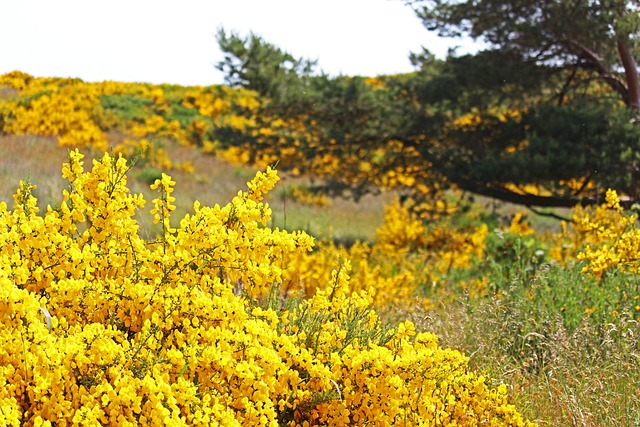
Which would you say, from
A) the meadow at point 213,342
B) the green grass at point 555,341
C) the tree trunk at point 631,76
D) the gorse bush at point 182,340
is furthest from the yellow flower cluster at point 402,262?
the tree trunk at point 631,76

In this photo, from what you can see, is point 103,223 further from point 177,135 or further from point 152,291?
point 177,135

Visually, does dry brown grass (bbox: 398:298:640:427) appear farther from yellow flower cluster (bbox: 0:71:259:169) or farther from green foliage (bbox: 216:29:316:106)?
yellow flower cluster (bbox: 0:71:259:169)

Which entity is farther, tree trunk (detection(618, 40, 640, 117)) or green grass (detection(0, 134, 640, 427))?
tree trunk (detection(618, 40, 640, 117))

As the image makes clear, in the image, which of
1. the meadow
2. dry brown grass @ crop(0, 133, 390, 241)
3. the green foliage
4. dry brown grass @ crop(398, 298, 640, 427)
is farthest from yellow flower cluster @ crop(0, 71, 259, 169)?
the meadow

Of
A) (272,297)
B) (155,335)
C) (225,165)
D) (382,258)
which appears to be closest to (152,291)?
(155,335)

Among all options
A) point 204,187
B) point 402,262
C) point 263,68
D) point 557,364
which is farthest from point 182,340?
point 204,187

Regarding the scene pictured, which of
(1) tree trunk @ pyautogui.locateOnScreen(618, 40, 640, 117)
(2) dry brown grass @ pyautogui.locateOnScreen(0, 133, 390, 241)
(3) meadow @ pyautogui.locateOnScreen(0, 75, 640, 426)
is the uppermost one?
(1) tree trunk @ pyautogui.locateOnScreen(618, 40, 640, 117)

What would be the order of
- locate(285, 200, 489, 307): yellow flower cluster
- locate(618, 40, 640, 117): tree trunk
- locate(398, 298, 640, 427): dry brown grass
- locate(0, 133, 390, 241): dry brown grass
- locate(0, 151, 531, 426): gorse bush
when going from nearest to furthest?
1. locate(0, 151, 531, 426): gorse bush
2. locate(398, 298, 640, 427): dry brown grass
3. locate(285, 200, 489, 307): yellow flower cluster
4. locate(618, 40, 640, 117): tree trunk
5. locate(0, 133, 390, 241): dry brown grass

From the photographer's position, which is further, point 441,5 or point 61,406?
point 441,5

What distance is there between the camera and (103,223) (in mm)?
3008

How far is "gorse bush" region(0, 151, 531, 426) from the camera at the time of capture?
2400 millimetres

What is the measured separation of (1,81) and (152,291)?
33.8 metres

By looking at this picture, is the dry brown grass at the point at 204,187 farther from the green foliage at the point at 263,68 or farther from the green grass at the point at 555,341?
the green grass at the point at 555,341

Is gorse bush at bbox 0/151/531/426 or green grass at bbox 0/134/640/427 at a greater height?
gorse bush at bbox 0/151/531/426
